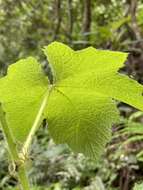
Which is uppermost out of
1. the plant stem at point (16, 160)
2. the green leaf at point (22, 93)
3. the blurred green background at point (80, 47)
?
the green leaf at point (22, 93)

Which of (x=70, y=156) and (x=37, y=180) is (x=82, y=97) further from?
(x=37, y=180)

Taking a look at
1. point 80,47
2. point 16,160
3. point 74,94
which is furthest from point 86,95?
point 80,47

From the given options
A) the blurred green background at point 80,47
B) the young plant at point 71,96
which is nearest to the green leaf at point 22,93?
the young plant at point 71,96

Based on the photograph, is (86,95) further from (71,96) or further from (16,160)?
(16,160)

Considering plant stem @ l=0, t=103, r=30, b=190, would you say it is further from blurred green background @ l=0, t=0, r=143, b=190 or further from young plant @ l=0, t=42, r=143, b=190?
blurred green background @ l=0, t=0, r=143, b=190

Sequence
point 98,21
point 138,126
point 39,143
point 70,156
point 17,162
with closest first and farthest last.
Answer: point 17,162 → point 138,126 → point 70,156 → point 39,143 → point 98,21

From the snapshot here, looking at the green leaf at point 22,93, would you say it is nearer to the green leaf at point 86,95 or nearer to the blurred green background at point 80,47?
the green leaf at point 86,95

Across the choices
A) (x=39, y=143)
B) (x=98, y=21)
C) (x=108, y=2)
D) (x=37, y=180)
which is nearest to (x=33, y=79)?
(x=37, y=180)
